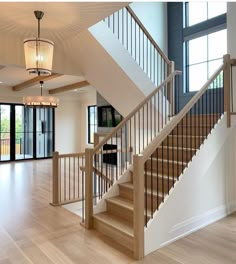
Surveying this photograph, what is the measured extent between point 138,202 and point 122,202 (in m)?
0.92

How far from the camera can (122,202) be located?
11.8 ft

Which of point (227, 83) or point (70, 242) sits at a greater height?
point (227, 83)

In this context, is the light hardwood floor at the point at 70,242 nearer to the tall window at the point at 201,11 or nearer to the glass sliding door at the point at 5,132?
the tall window at the point at 201,11

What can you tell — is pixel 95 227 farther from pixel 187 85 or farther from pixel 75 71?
pixel 187 85

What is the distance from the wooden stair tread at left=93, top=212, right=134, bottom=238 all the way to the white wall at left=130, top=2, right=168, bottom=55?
518 centimetres

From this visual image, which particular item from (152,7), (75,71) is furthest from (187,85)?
(75,71)

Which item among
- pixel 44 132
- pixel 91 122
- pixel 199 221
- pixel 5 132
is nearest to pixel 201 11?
pixel 199 221

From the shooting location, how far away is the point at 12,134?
9.91m

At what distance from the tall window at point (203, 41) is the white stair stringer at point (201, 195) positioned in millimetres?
2775

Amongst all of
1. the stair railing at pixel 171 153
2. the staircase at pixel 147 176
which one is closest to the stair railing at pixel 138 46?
the staircase at pixel 147 176

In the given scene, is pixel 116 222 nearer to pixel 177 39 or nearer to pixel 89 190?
pixel 89 190

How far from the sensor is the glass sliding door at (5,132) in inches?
383

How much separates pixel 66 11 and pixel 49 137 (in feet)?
26.6

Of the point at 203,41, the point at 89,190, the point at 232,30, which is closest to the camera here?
the point at 89,190
